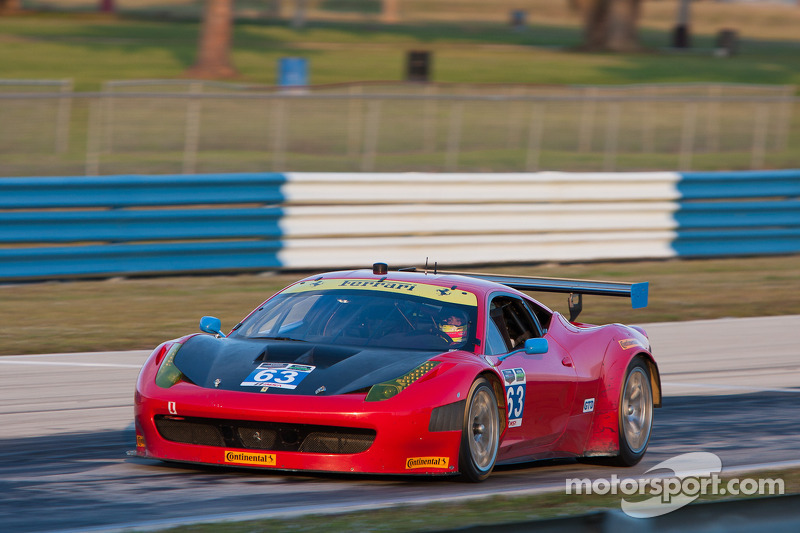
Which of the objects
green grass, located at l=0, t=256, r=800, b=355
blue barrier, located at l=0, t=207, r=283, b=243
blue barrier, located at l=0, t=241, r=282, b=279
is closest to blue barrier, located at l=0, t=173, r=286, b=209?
blue barrier, located at l=0, t=207, r=283, b=243

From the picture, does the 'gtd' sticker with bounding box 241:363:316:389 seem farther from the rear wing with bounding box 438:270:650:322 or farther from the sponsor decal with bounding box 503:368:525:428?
the rear wing with bounding box 438:270:650:322

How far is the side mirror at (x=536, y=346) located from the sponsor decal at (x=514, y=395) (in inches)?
8.0

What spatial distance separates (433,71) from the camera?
49.9 metres

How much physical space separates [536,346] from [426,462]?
125cm

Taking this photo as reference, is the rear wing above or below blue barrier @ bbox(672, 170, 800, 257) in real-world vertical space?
above

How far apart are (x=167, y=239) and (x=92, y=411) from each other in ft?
22.6

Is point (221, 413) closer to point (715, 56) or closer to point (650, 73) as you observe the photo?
point (650, 73)

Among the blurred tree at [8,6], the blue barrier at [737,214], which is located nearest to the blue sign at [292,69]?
the blue barrier at [737,214]

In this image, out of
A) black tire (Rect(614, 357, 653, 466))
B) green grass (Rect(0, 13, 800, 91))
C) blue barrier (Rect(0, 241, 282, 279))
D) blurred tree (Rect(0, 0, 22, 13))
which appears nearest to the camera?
black tire (Rect(614, 357, 653, 466))

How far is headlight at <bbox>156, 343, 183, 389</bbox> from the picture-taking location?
23.2ft

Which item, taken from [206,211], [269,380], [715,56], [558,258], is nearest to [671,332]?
[558,258]

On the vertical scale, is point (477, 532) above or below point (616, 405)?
above

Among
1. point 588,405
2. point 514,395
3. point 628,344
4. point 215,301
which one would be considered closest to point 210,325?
point 514,395

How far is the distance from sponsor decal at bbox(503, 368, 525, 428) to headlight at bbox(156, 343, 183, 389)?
1.78 metres
